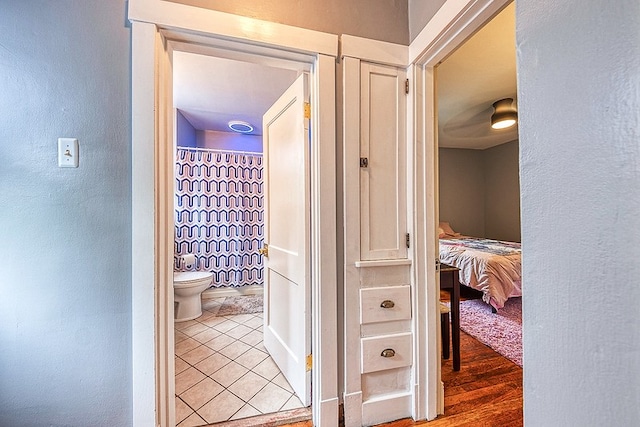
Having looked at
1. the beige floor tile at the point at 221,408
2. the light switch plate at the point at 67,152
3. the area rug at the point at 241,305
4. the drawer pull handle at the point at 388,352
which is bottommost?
the beige floor tile at the point at 221,408

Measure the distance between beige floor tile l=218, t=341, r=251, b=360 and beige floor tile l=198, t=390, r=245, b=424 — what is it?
0.46 m

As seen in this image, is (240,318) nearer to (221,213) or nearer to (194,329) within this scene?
(194,329)

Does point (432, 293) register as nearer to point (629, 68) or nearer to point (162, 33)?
point (629, 68)

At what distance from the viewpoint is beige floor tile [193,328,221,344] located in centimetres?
236

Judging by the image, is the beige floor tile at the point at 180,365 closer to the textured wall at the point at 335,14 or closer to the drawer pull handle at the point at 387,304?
the drawer pull handle at the point at 387,304

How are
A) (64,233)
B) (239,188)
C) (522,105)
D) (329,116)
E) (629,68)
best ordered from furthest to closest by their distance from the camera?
(239,188), (329,116), (64,233), (522,105), (629,68)

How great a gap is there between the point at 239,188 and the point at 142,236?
2299 mm

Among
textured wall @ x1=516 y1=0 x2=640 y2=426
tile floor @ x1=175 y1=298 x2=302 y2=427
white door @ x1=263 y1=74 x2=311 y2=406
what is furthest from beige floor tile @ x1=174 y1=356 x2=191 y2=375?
textured wall @ x1=516 y1=0 x2=640 y2=426

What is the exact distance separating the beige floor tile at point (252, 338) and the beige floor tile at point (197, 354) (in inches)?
11.2

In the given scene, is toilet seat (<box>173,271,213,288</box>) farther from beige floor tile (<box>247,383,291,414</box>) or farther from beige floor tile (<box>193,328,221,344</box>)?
beige floor tile (<box>247,383,291,414</box>)

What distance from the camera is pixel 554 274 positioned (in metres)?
0.44

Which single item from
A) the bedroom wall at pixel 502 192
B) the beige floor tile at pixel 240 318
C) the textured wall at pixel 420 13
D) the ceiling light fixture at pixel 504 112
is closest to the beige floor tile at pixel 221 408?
the beige floor tile at pixel 240 318

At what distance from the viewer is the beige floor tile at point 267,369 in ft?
6.01

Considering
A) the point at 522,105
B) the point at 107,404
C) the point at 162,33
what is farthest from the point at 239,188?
the point at 522,105
